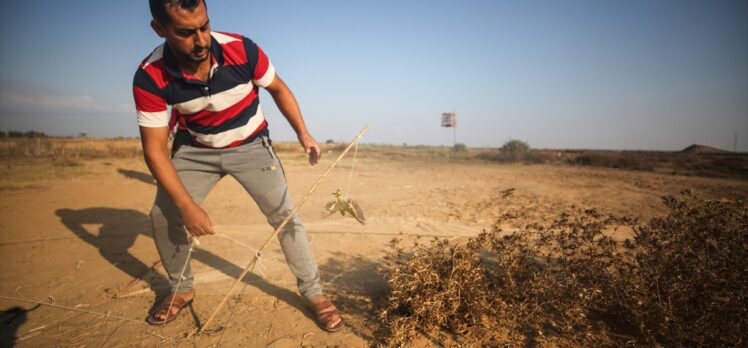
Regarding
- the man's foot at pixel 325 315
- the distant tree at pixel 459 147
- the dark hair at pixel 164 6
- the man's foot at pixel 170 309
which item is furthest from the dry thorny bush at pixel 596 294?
the distant tree at pixel 459 147

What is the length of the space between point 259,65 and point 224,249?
2615 millimetres

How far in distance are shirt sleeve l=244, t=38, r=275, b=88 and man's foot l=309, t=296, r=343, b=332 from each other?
167 cm

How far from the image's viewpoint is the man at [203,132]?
6.38 feet

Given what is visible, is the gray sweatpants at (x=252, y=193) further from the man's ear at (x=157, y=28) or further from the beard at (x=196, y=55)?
the man's ear at (x=157, y=28)

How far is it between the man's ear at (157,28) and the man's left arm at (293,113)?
704 mm

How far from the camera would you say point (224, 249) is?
3.90m

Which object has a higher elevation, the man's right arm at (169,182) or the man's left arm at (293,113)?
the man's left arm at (293,113)

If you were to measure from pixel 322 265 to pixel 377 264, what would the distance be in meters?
0.60

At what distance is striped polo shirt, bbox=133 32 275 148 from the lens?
1967mm

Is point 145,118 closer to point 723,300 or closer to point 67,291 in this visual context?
point 67,291

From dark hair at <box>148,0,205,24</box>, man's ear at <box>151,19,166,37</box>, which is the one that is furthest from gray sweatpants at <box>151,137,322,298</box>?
dark hair at <box>148,0,205,24</box>

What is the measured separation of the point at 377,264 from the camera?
325 centimetres

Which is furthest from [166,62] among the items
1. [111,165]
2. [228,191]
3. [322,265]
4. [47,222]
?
[111,165]

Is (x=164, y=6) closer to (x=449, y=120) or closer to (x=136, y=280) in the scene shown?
(x=136, y=280)
